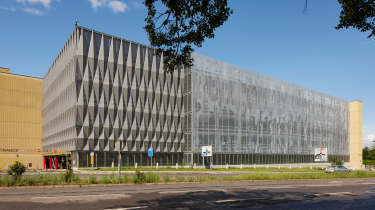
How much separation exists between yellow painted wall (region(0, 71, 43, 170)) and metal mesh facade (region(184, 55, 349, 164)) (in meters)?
30.9

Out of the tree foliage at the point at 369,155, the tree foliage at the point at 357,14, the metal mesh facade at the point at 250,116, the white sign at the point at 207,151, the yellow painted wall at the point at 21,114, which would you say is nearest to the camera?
the tree foliage at the point at 357,14

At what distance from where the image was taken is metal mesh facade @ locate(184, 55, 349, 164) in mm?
58750

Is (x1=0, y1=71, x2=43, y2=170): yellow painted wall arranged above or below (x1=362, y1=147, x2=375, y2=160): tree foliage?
above

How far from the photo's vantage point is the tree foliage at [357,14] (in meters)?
11.4

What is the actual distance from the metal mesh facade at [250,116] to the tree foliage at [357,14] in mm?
46141

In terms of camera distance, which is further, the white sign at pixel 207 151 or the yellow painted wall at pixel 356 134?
the yellow painted wall at pixel 356 134

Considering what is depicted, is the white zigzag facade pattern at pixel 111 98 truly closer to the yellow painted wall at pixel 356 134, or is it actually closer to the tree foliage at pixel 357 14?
the tree foliage at pixel 357 14

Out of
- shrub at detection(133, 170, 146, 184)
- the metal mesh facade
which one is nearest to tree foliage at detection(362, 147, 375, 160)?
the metal mesh facade

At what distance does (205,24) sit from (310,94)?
7818 centimetres

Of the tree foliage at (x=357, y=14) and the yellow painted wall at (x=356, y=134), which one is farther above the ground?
the tree foliage at (x=357, y=14)

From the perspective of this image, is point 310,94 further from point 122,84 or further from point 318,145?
point 122,84

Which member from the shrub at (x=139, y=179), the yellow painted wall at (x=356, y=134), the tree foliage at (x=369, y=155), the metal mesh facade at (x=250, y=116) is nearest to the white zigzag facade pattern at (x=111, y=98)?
the metal mesh facade at (x=250, y=116)

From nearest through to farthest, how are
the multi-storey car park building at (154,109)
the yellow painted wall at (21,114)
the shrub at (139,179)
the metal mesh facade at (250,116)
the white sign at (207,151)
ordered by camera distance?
the shrub at (139,179)
the white sign at (207,151)
the multi-storey car park building at (154,109)
the metal mesh facade at (250,116)
the yellow painted wall at (21,114)

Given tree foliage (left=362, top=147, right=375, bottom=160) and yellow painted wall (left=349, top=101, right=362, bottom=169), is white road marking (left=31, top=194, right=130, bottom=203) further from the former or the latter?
tree foliage (left=362, top=147, right=375, bottom=160)
